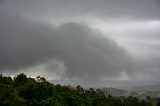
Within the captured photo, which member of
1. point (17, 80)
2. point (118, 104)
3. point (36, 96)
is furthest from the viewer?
point (17, 80)

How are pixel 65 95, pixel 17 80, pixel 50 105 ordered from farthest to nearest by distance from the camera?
pixel 17 80
pixel 65 95
pixel 50 105

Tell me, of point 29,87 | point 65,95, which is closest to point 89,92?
point 29,87

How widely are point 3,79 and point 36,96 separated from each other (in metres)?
35.1

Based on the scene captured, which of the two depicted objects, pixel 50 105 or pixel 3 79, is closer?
pixel 50 105

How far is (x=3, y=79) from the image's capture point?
13638 centimetres

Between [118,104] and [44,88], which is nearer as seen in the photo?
[44,88]

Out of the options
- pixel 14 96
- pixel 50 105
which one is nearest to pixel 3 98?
pixel 14 96

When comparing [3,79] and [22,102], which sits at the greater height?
[3,79]

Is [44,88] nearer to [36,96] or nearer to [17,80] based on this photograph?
[36,96]

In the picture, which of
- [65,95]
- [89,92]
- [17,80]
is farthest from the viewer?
[89,92]

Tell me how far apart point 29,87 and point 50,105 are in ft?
79.0

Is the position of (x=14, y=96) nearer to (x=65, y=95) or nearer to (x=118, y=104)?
(x=65, y=95)

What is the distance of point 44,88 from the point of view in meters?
108

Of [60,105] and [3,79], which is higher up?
[3,79]
